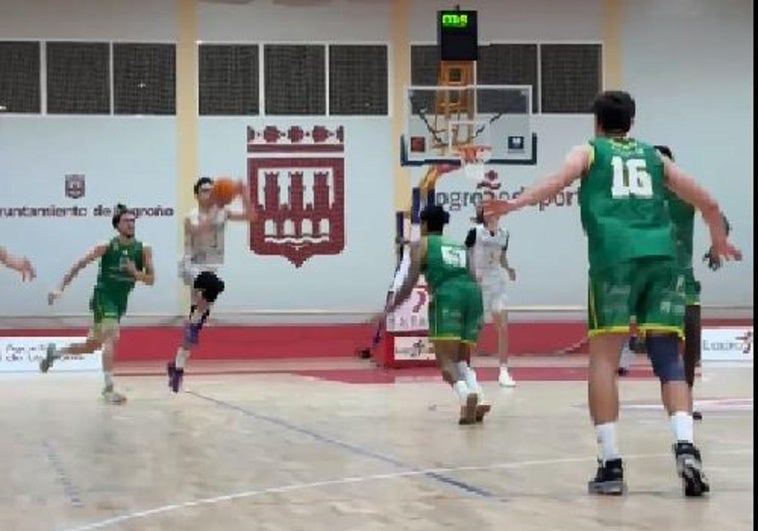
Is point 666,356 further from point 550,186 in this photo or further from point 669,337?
point 550,186

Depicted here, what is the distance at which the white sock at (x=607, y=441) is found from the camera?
22.3 ft

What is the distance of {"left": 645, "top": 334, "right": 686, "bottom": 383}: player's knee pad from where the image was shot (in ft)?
23.1

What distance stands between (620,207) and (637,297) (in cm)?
44

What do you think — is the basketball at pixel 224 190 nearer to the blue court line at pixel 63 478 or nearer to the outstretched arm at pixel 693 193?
the blue court line at pixel 63 478

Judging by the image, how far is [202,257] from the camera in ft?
50.0

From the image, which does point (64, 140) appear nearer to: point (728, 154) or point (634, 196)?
point (728, 154)

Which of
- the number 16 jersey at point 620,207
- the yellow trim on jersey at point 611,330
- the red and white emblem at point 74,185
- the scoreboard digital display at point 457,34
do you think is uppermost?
the scoreboard digital display at point 457,34

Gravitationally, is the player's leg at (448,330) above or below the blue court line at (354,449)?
above

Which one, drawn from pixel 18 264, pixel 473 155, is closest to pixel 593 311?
pixel 18 264

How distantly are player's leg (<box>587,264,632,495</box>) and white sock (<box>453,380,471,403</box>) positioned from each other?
13.8 feet

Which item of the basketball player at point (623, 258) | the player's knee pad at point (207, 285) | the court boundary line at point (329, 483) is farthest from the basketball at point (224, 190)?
the basketball player at point (623, 258)

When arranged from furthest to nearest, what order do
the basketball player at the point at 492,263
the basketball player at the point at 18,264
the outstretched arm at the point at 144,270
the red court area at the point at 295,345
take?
the red court area at the point at 295,345, the basketball player at the point at 492,263, the outstretched arm at the point at 144,270, the basketball player at the point at 18,264

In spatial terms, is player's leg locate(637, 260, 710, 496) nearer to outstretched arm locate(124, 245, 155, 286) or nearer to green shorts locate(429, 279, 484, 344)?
green shorts locate(429, 279, 484, 344)

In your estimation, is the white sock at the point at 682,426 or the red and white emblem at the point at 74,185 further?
the red and white emblem at the point at 74,185
